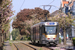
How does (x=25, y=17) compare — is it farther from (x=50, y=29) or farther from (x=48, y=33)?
(x=48, y=33)

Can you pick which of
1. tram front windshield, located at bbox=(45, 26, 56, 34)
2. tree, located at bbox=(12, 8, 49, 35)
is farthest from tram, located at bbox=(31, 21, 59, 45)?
tree, located at bbox=(12, 8, 49, 35)

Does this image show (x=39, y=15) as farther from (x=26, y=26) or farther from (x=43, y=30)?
(x=43, y=30)

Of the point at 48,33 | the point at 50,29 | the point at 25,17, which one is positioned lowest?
the point at 48,33

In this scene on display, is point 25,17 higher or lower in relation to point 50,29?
higher

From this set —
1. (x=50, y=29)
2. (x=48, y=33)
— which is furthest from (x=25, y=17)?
(x=48, y=33)

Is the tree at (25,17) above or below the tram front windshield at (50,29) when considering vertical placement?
above

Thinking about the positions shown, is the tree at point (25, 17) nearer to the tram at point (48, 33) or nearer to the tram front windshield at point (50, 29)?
the tram at point (48, 33)

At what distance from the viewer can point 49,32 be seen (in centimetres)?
2472

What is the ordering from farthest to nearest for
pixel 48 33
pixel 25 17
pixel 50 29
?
pixel 25 17 → pixel 50 29 → pixel 48 33

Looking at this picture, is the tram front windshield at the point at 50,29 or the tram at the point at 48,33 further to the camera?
the tram front windshield at the point at 50,29

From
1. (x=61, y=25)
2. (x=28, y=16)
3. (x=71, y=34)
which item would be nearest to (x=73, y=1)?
(x=71, y=34)

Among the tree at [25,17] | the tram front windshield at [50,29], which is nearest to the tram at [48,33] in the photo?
the tram front windshield at [50,29]

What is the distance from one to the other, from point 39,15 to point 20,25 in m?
8.75

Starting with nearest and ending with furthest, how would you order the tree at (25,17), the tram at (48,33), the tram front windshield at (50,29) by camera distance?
the tram at (48,33), the tram front windshield at (50,29), the tree at (25,17)
